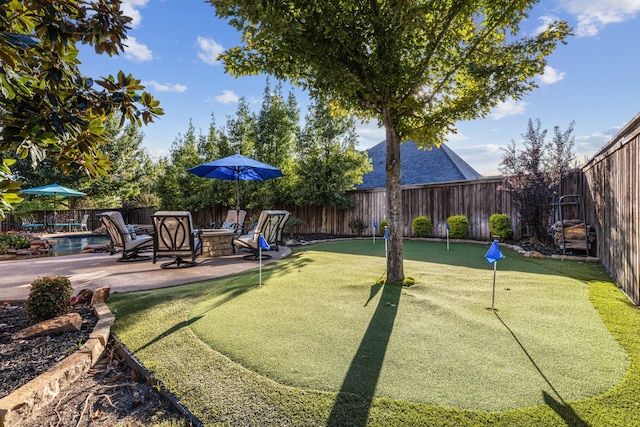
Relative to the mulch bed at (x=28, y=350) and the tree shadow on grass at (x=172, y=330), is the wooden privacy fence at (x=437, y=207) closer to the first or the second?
the tree shadow on grass at (x=172, y=330)

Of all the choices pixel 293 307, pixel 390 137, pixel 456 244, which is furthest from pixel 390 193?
pixel 456 244

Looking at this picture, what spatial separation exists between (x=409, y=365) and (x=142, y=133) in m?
29.7

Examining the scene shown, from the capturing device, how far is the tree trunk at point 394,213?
174 inches

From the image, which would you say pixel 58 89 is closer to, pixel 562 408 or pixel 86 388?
pixel 86 388

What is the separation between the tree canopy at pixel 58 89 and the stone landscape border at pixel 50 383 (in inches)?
44.5

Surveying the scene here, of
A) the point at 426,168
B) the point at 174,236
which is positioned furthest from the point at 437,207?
the point at 426,168

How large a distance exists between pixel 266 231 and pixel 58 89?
5200mm

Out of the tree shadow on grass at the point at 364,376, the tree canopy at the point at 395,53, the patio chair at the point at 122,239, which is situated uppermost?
the tree canopy at the point at 395,53

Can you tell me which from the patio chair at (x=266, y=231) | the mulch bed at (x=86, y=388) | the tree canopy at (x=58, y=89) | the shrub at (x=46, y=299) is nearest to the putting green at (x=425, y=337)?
the mulch bed at (x=86, y=388)

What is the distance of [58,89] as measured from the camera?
80.3 inches

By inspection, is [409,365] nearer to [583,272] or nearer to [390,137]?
[390,137]

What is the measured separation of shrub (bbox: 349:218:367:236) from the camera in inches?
463

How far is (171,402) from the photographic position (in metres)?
1.89

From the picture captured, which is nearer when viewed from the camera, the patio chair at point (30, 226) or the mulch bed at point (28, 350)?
the mulch bed at point (28, 350)
